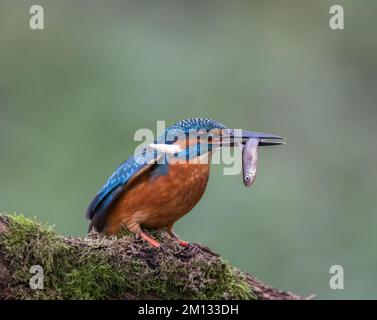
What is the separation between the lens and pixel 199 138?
15.7ft

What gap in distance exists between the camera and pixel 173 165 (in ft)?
15.4

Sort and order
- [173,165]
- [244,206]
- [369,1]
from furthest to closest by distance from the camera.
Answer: [369,1] < [244,206] < [173,165]

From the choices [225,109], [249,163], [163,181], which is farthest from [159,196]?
[225,109]

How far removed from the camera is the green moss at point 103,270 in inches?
151

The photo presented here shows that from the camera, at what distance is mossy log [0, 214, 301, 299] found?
3811mm

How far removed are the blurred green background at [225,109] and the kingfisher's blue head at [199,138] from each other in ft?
6.51

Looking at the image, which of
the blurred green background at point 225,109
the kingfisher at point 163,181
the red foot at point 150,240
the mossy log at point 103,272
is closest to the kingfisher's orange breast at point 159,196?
the kingfisher at point 163,181

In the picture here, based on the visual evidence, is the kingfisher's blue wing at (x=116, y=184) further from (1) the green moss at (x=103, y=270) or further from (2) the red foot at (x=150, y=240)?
(1) the green moss at (x=103, y=270)

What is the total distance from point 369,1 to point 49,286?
662 centimetres

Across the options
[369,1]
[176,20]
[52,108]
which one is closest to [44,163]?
[52,108]

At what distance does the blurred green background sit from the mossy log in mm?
2707

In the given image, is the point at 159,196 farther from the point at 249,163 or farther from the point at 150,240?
the point at 249,163
